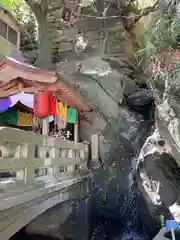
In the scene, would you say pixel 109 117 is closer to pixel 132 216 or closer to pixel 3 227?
pixel 132 216

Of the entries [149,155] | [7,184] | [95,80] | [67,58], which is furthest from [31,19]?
[7,184]

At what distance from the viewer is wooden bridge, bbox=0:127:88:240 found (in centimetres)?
465

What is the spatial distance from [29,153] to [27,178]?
1.80ft

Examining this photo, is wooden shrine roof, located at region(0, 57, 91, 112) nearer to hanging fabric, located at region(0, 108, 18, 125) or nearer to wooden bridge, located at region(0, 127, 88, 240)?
wooden bridge, located at region(0, 127, 88, 240)

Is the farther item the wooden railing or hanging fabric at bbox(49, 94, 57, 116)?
hanging fabric at bbox(49, 94, 57, 116)

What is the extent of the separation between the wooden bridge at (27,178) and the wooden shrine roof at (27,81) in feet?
6.61

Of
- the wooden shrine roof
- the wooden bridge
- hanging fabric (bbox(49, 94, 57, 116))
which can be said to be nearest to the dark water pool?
the wooden bridge

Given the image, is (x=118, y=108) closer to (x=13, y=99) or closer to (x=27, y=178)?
(x=13, y=99)

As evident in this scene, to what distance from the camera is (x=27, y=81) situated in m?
8.95

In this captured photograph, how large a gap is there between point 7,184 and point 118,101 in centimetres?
1023

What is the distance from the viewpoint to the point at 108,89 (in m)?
14.5

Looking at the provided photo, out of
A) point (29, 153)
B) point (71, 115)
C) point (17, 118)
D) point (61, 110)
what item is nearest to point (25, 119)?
point (17, 118)

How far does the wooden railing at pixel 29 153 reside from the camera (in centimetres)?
476

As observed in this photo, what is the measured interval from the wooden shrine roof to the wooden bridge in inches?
79.4
